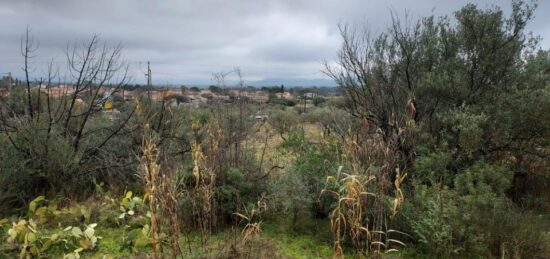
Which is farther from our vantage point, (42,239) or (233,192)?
(233,192)

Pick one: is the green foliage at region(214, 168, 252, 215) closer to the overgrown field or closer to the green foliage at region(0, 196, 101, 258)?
the overgrown field

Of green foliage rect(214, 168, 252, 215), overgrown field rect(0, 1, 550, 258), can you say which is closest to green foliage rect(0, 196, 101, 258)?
overgrown field rect(0, 1, 550, 258)

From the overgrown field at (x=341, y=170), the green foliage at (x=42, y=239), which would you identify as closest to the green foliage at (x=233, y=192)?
the overgrown field at (x=341, y=170)

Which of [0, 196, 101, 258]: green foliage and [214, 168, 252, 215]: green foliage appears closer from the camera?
[0, 196, 101, 258]: green foliage

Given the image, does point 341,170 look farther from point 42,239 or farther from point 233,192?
point 42,239

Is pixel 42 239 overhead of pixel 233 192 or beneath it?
beneath

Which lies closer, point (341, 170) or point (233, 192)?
point (341, 170)

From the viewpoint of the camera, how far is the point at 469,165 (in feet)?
18.5

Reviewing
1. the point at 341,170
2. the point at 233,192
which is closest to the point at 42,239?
the point at 233,192

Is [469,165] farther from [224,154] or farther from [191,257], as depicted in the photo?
[191,257]

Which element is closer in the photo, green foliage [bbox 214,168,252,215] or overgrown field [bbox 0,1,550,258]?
overgrown field [bbox 0,1,550,258]

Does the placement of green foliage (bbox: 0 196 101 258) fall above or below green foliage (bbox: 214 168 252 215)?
below

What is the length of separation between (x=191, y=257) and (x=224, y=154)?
182 cm

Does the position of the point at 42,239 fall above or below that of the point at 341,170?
below
